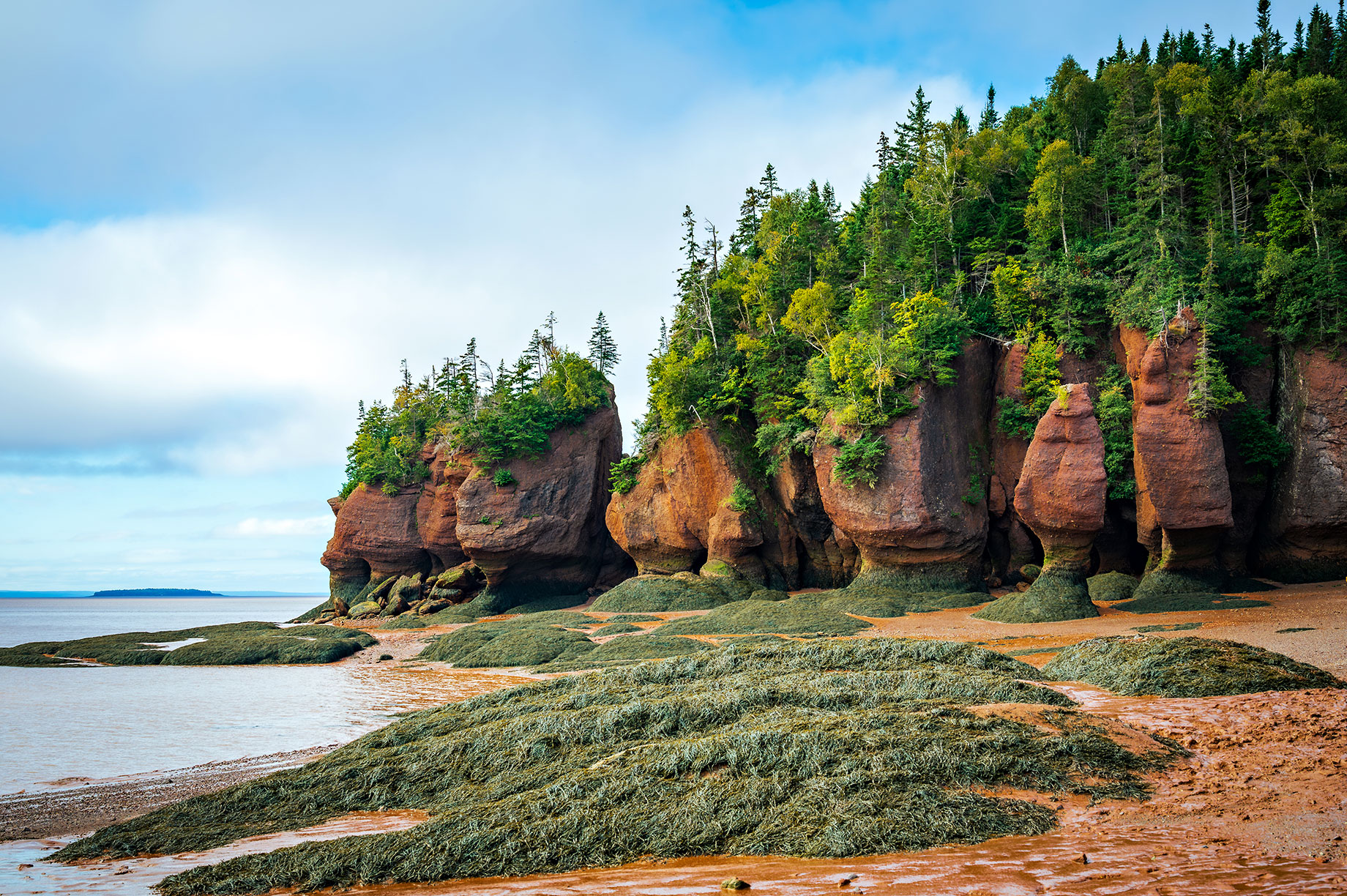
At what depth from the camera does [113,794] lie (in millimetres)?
10570

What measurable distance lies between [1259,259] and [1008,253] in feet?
30.1

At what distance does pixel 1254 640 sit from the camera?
1509cm

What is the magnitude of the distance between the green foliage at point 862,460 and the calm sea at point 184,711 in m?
15.0

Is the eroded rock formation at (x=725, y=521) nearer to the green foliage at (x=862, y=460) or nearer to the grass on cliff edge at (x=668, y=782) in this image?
the green foliage at (x=862, y=460)

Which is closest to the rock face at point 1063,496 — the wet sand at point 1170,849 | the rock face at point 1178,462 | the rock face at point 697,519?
the rock face at point 1178,462

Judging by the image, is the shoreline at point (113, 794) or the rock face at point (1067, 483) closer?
the shoreline at point (113, 794)

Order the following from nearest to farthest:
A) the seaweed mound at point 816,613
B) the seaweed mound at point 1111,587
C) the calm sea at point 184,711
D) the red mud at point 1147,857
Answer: the red mud at point 1147,857
the calm sea at point 184,711
the seaweed mound at point 816,613
the seaweed mound at point 1111,587

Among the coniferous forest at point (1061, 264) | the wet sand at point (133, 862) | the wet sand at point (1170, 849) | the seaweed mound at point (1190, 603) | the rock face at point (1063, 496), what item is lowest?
the seaweed mound at point (1190, 603)

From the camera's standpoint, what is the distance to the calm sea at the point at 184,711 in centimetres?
1309

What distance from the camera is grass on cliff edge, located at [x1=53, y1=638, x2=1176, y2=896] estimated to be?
6734mm

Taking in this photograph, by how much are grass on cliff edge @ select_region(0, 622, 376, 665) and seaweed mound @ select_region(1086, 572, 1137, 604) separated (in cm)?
2612

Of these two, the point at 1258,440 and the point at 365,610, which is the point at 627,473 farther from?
the point at 1258,440

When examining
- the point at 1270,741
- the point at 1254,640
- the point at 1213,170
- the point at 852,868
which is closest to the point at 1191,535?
the point at 1254,640

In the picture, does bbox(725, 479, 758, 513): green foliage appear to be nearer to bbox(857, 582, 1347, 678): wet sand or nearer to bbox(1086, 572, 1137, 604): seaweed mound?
Result: bbox(857, 582, 1347, 678): wet sand
